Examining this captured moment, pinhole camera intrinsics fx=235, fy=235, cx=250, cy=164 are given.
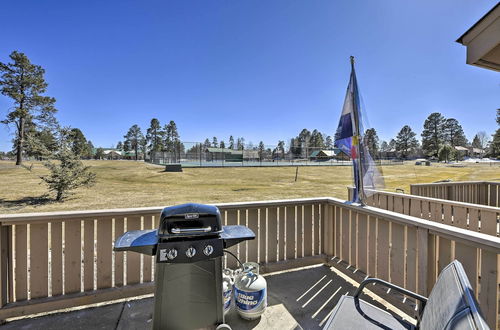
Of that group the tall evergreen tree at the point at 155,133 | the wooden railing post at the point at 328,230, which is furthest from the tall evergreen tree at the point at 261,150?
the tall evergreen tree at the point at 155,133

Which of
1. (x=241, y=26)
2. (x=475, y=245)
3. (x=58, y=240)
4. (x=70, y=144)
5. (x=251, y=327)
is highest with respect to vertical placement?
(x=241, y=26)

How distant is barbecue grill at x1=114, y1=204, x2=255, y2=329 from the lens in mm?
1274

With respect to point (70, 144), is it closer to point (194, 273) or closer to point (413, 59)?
point (194, 273)

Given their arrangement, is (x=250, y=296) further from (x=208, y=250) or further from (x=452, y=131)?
(x=452, y=131)

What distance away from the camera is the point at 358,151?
2.42 m

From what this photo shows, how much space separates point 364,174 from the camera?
2416 millimetres

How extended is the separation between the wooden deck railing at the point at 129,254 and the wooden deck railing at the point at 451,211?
499mm

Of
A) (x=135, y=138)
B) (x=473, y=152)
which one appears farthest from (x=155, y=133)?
(x=473, y=152)

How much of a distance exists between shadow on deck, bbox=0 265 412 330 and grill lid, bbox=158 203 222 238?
97cm

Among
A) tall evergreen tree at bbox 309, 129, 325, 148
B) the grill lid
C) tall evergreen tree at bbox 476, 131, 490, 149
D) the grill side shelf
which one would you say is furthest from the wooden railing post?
tall evergreen tree at bbox 476, 131, 490, 149

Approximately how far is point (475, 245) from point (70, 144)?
9770 mm

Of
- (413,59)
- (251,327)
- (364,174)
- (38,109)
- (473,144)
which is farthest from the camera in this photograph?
(473,144)

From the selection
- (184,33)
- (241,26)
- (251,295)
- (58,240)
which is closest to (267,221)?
(251,295)

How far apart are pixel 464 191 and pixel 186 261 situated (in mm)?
6153
